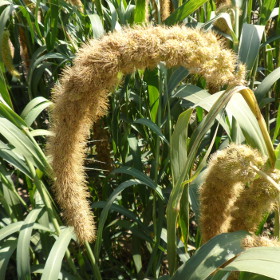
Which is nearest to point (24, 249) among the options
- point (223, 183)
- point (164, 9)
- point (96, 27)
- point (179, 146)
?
point (179, 146)

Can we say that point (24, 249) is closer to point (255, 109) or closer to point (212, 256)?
point (212, 256)

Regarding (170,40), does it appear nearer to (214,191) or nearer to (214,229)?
(214,191)

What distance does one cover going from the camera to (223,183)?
1312 mm

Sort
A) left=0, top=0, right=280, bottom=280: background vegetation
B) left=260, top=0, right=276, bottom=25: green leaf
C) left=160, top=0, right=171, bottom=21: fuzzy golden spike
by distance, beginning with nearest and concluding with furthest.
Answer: left=0, top=0, right=280, bottom=280: background vegetation → left=160, top=0, right=171, bottom=21: fuzzy golden spike → left=260, top=0, right=276, bottom=25: green leaf

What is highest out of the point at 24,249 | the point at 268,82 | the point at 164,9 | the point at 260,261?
the point at 164,9

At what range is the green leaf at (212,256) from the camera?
1.32 m

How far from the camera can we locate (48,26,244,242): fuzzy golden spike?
3.99ft

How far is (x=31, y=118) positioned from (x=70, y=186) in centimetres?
57

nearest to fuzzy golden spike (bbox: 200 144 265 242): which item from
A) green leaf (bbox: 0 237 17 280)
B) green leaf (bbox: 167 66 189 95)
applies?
green leaf (bbox: 167 66 189 95)

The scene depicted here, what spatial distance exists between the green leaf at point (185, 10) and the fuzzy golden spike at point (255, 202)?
3.37ft

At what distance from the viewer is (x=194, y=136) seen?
137 cm

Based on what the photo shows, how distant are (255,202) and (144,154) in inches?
60.8

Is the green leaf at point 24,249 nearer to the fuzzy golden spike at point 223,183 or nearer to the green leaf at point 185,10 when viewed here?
the fuzzy golden spike at point 223,183

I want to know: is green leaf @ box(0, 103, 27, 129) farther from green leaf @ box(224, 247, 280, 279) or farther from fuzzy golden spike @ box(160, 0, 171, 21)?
fuzzy golden spike @ box(160, 0, 171, 21)
